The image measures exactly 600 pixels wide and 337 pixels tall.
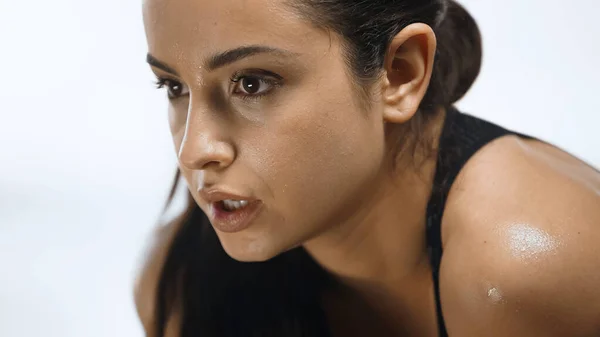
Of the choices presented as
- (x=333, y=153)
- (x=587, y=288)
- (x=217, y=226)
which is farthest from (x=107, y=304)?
(x=587, y=288)

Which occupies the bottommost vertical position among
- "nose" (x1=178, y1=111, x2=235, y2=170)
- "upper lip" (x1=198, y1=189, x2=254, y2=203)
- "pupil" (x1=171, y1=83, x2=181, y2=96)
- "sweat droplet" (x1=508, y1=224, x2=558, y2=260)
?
"sweat droplet" (x1=508, y1=224, x2=558, y2=260)

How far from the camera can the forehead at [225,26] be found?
690 mm

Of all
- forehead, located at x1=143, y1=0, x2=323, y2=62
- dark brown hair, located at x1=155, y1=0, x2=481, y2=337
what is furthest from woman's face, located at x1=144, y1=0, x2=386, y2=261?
dark brown hair, located at x1=155, y1=0, x2=481, y2=337

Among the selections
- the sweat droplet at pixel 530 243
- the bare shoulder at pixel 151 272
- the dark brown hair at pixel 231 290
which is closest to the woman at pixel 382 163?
the sweat droplet at pixel 530 243

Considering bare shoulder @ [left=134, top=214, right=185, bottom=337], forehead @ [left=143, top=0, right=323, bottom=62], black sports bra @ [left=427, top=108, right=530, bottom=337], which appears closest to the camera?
forehead @ [left=143, top=0, right=323, bottom=62]

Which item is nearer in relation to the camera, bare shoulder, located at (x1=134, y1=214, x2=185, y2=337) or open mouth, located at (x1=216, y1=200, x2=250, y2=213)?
open mouth, located at (x1=216, y1=200, x2=250, y2=213)

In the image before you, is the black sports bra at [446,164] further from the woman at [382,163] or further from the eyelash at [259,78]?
the eyelash at [259,78]

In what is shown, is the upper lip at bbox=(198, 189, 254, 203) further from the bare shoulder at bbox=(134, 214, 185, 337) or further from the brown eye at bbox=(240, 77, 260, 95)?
the bare shoulder at bbox=(134, 214, 185, 337)

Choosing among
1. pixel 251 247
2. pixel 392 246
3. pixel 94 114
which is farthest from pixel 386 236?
pixel 94 114

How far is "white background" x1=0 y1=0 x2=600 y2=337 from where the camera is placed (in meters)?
1.41

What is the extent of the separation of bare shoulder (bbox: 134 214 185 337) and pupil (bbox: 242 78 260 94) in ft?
1.21

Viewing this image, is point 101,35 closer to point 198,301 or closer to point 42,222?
point 42,222

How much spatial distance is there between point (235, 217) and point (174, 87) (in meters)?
0.14

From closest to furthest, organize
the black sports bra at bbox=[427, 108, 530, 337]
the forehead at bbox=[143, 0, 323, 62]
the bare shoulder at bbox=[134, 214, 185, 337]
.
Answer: the forehead at bbox=[143, 0, 323, 62] → the black sports bra at bbox=[427, 108, 530, 337] → the bare shoulder at bbox=[134, 214, 185, 337]
